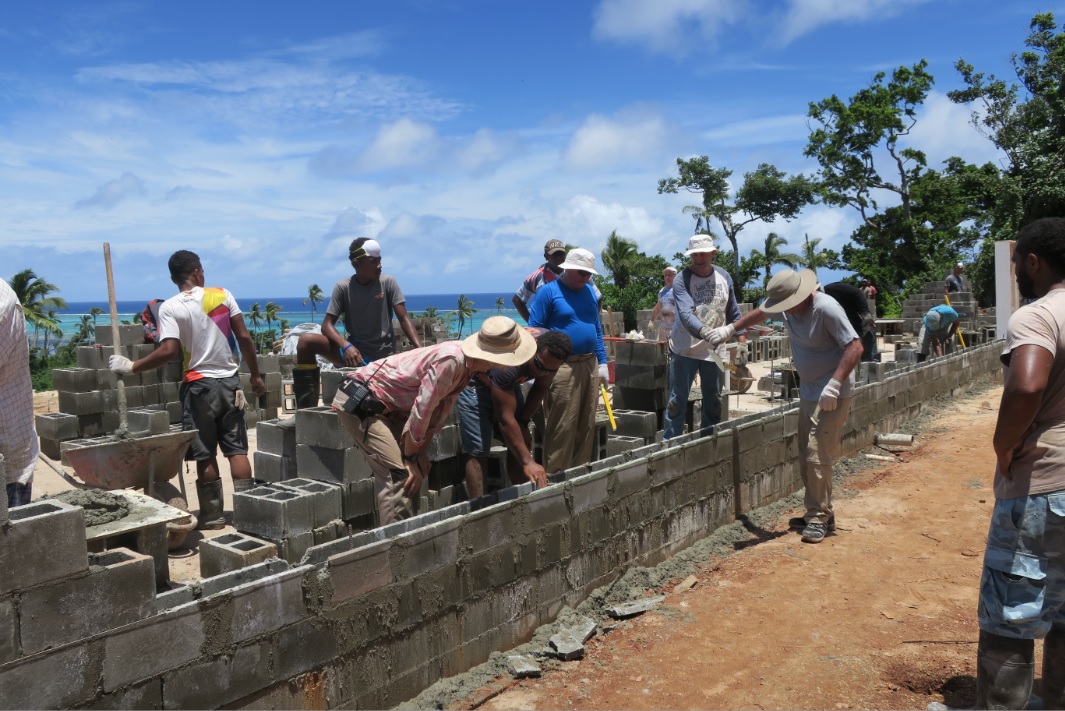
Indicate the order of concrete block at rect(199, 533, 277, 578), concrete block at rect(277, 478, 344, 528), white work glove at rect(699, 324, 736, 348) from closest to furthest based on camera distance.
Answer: concrete block at rect(199, 533, 277, 578) → concrete block at rect(277, 478, 344, 528) → white work glove at rect(699, 324, 736, 348)

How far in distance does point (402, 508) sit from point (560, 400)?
1479 millimetres

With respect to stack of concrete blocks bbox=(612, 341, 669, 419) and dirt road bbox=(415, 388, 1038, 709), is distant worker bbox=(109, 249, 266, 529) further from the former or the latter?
dirt road bbox=(415, 388, 1038, 709)

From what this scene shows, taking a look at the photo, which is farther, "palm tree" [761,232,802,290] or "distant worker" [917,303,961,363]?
"palm tree" [761,232,802,290]

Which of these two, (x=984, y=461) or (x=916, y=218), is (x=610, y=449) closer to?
(x=984, y=461)

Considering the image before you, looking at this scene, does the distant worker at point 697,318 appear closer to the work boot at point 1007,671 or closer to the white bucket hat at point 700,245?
the white bucket hat at point 700,245

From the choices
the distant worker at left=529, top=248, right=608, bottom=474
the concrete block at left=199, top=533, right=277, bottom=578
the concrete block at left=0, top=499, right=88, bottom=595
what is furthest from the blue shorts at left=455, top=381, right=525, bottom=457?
the concrete block at left=0, top=499, right=88, bottom=595

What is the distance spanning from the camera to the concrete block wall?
111 inches

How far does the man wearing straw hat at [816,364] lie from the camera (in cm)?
555

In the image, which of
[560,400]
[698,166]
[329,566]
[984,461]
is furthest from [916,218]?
[329,566]

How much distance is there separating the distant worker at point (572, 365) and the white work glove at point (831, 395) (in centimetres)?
148

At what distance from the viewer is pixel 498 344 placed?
414 centimetres

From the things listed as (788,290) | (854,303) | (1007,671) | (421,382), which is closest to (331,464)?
(421,382)

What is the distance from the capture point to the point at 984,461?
834 cm

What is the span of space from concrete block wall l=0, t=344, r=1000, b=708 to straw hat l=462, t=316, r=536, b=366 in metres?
0.72
